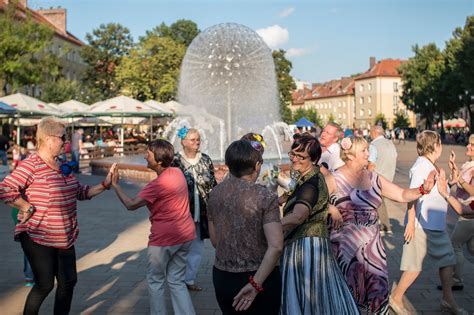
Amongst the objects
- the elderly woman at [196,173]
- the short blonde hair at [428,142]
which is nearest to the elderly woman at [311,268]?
the short blonde hair at [428,142]

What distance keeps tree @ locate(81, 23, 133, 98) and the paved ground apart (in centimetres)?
6587

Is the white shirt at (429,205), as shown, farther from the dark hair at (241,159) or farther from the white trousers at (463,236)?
the dark hair at (241,159)

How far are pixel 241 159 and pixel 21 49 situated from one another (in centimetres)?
3713

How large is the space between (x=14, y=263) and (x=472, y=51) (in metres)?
46.7

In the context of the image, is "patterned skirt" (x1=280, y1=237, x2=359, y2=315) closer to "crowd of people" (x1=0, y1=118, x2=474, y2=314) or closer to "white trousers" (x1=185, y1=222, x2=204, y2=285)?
"crowd of people" (x1=0, y1=118, x2=474, y2=314)

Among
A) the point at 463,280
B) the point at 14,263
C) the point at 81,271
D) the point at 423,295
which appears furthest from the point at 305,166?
the point at 14,263

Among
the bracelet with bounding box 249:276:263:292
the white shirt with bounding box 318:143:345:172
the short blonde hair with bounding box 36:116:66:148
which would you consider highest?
the short blonde hair with bounding box 36:116:66:148

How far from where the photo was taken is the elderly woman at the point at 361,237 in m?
4.36

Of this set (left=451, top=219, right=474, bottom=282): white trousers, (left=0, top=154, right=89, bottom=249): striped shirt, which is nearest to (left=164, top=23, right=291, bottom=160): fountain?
(left=451, top=219, right=474, bottom=282): white trousers

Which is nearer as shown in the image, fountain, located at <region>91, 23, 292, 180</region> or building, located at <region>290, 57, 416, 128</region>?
fountain, located at <region>91, 23, 292, 180</region>

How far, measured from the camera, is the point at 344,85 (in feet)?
442

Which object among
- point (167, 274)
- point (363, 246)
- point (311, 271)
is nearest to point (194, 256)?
point (167, 274)

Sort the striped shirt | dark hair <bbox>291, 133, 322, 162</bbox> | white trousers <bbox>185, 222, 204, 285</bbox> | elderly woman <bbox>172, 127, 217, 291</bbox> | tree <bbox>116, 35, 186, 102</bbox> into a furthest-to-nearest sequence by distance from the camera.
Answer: tree <bbox>116, 35, 186, 102</bbox> < white trousers <bbox>185, 222, 204, 285</bbox> < elderly woman <bbox>172, 127, 217, 291</bbox> < the striped shirt < dark hair <bbox>291, 133, 322, 162</bbox>

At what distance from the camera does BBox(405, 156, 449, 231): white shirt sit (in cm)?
523
